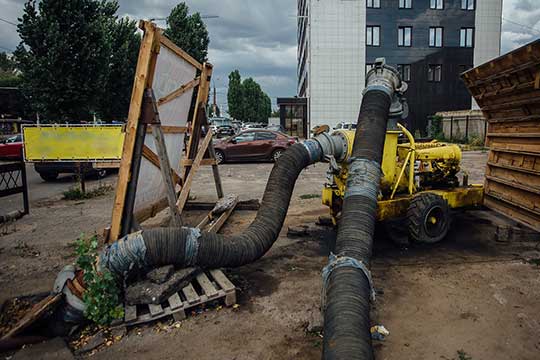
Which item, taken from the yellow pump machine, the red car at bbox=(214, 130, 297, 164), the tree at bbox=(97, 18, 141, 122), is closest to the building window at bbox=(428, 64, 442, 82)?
the red car at bbox=(214, 130, 297, 164)

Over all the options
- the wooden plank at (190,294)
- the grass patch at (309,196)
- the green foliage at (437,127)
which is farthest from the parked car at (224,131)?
the wooden plank at (190,294)

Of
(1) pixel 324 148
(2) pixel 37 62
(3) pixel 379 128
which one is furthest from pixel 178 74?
(2) pixel 37 62

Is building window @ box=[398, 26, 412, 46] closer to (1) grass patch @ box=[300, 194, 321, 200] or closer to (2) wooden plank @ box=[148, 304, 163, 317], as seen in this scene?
(1) grass patch @ box=[300, 194, 321, 200]

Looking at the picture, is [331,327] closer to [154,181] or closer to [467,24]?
[154,181]

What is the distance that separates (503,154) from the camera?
6957 millimetres

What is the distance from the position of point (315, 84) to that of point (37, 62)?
20.9 m

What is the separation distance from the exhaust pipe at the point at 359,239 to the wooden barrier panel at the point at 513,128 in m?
1.53

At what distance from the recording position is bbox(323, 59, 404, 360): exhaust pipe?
312 centimetres

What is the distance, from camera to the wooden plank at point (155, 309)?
13.1ft

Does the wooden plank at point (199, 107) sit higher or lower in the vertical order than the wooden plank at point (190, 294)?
higher

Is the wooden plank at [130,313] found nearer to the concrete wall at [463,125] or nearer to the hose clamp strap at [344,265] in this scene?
the hose clamp strap at [344,265]

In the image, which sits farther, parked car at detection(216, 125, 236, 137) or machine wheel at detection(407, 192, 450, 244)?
parked car at detection(216, 125, 236, 137)

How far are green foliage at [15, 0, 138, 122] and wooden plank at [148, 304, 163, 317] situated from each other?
16.5 m

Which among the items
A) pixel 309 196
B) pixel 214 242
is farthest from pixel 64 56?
pixel 214 242
